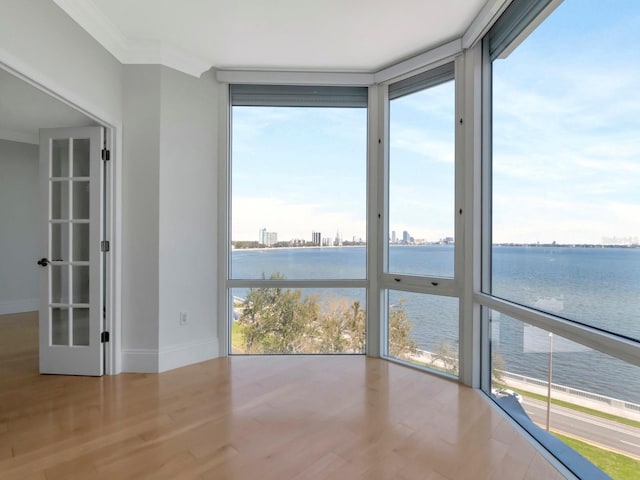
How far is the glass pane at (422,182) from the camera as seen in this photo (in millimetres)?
3014

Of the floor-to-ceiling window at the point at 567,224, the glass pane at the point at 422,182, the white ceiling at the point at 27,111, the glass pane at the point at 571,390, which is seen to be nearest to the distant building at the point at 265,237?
the glass pane at the point at 422,182

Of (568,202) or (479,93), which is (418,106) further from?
(568,202)

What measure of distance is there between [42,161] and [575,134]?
393 centimetres

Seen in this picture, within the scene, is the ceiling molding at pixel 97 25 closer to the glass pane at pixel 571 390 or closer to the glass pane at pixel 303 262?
the glass pane at pixel 303 262

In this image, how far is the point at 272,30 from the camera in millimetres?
2717

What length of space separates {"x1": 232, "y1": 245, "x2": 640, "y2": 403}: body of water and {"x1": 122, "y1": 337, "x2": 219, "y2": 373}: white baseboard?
2.31 feet

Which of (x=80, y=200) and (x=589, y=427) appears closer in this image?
(x=589, y=427)

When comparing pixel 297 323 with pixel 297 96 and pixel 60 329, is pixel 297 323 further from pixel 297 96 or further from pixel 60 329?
pixel 297 96

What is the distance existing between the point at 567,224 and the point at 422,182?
134 centimetres

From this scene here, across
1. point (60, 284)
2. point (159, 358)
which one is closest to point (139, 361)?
point (159, 358)

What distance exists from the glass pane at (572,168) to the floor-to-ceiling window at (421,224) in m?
0.44

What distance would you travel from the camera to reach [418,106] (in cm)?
323

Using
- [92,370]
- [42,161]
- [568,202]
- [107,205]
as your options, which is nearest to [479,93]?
[568,202]

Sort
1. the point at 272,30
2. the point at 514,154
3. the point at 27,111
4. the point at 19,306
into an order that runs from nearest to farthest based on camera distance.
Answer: the point at 514,154
the point at 272,30
the point at 27,111
the point at 19,306
